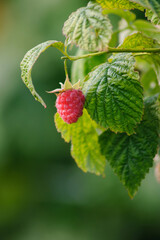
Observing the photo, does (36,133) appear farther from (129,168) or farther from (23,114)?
(129,168)

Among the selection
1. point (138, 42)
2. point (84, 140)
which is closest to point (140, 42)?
point (138, 42)

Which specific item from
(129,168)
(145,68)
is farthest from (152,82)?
(129,168)

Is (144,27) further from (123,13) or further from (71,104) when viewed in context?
(71,104)

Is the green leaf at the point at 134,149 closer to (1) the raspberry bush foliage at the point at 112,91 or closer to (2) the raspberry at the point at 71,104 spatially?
(1) the raspberry bush foliage at the point at 112,91

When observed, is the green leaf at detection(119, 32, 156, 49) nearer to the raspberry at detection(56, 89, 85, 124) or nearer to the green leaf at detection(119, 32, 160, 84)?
the green leaf at detection(119, 32, 160, 84)

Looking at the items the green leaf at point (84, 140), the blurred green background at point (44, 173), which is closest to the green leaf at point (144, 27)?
the green leaf at point (84, 140)

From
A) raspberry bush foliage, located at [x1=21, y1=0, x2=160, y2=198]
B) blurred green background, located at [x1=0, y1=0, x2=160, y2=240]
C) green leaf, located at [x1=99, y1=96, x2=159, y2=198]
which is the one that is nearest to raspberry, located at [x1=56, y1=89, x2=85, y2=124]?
raspberry bush foliage, located at [x1=21, y1=0, x2=160, y2=198]

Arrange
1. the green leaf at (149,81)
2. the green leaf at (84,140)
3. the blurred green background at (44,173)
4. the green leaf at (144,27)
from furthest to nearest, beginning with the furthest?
the blurred green background at (44,173) → the green leaf at (149,81) → the green leaf at (84,140) → the green leaf at (144,27)
